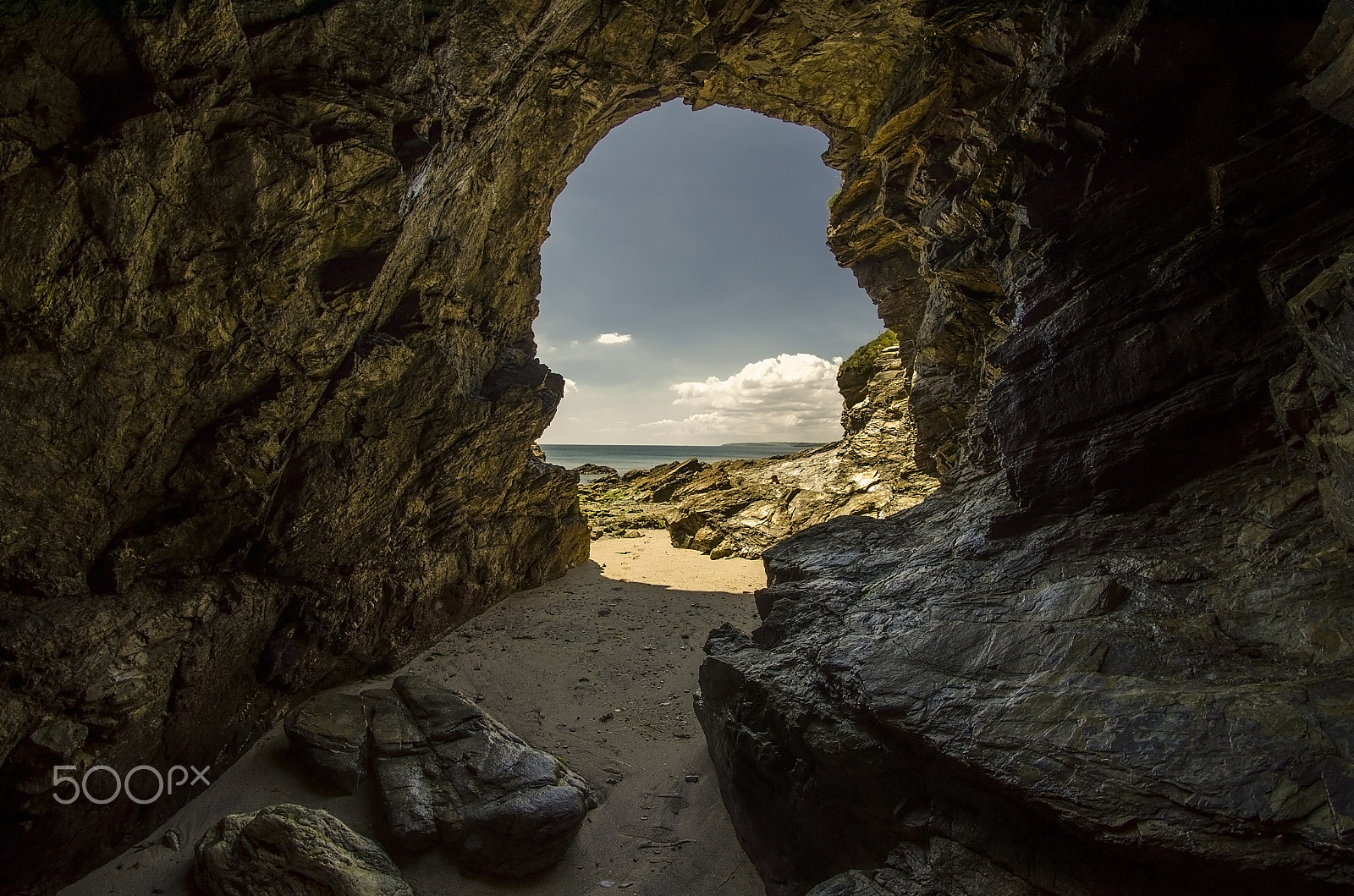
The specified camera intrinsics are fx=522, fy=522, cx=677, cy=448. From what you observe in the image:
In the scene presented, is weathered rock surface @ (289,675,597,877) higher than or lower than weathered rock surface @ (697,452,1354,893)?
lower

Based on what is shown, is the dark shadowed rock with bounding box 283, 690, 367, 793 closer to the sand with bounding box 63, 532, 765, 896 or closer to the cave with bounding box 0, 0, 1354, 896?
the sand with bounding box 63, 532, 765, 896

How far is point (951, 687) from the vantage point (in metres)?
4.90

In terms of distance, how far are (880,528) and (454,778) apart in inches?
301

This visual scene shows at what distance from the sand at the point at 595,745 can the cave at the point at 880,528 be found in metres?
0.48

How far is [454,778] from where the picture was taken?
21.2 feet

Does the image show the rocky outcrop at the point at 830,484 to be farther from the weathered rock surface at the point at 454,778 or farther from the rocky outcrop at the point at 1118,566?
the weathered rock surface at the point at 454,778

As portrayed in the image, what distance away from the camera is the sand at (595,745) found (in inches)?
227

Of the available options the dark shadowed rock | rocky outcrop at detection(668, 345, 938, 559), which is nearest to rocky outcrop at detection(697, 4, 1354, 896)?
the dark shadowed rock

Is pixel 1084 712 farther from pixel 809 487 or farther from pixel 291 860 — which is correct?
pixel 809 487

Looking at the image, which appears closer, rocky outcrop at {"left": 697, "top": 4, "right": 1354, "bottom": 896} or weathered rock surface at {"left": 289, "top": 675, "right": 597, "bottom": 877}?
rocky outcrop at {"left": 697, "top": 4, "right": 1354, "bottom": 896}

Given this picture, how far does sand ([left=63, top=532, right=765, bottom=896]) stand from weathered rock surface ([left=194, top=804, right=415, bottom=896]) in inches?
21.5

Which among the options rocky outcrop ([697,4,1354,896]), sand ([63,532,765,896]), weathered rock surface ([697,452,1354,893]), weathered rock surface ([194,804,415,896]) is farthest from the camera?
sand ([63,532,765,896])

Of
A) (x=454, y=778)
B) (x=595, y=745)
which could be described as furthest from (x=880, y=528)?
(x=454, y=778)

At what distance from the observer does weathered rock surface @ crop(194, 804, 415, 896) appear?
486 centimetres
